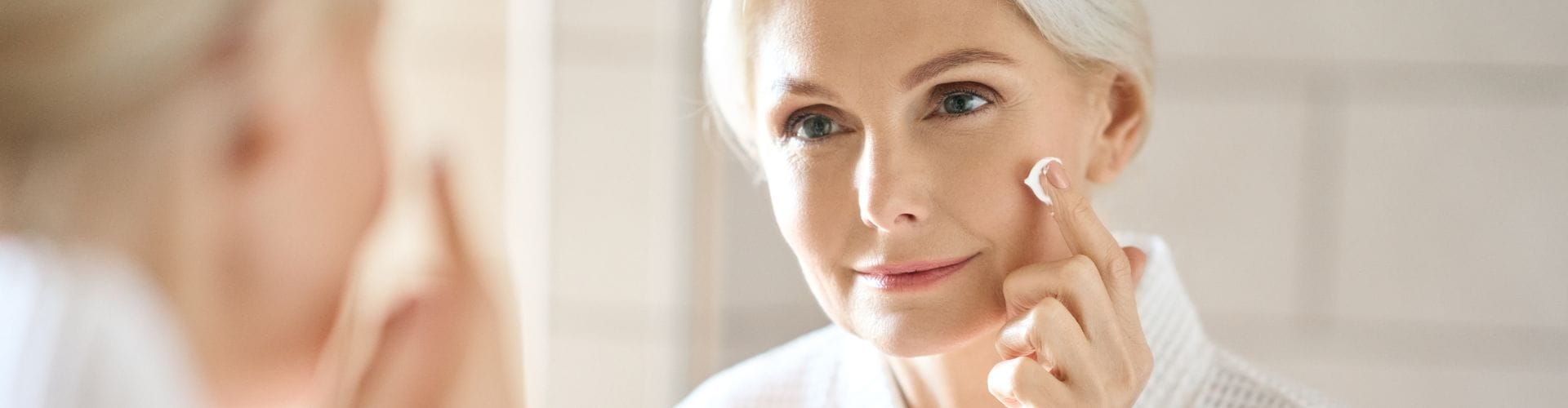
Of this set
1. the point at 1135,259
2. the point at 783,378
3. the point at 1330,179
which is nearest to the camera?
the point at 1135,259

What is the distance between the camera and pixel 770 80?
87cm

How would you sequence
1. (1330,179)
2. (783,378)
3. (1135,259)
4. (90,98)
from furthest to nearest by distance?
(1330,179)
(783,378)
(1135,259)
(90,98)

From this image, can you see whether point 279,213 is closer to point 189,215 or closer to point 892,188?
point 189,215

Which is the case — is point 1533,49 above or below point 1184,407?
above

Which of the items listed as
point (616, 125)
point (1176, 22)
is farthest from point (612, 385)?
point (1176, 22)

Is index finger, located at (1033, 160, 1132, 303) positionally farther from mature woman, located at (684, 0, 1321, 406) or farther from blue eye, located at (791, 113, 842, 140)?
blue eye, located at (791, 113, 842, 140)

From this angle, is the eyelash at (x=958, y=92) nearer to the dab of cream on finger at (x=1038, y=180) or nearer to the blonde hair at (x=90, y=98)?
the dab of cream on finger at (x=1038, y=180)

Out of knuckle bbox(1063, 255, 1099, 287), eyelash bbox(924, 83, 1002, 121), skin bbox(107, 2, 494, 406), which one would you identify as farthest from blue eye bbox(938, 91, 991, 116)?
skin bbox(107, 2, 494, 406)

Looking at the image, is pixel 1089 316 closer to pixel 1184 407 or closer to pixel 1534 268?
pixel 1184 407

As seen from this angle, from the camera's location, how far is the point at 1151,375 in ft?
3.09

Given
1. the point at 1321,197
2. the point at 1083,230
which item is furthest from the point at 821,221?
the point at 1321,197

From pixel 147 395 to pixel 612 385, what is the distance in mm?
1101

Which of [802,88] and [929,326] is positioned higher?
[802,88]

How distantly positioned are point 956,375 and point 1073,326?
187 mm
